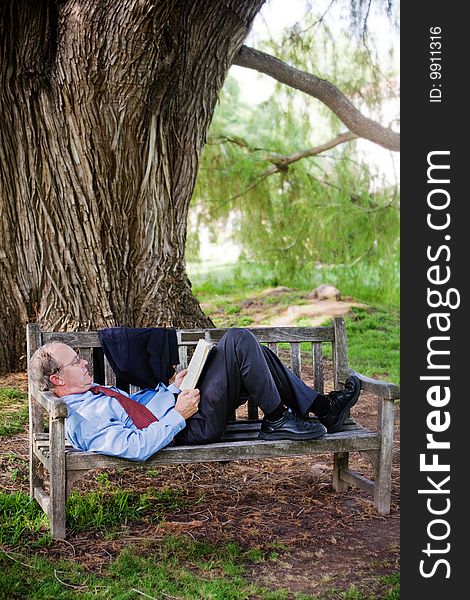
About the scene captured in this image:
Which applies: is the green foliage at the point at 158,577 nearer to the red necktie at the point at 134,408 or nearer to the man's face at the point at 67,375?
the red necktie at the point at 134,408

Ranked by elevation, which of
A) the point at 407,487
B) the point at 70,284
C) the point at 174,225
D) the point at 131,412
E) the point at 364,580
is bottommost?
the point at 364,580

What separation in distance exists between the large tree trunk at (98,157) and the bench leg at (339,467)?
2.12 meters

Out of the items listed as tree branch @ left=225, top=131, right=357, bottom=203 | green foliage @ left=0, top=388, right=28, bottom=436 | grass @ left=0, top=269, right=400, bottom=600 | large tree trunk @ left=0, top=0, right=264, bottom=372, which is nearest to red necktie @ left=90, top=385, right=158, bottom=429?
grass @ left=0, top=269, right=400, bottom=600

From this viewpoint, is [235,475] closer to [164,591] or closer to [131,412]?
[131,412]

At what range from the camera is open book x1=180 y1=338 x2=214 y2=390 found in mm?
3602

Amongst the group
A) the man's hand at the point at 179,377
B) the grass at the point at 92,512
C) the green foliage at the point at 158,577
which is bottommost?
the green foliage at the point at 158,577

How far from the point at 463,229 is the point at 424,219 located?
0.53ft

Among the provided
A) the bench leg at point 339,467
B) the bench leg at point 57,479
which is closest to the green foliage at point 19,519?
the bench leg at point 57,479

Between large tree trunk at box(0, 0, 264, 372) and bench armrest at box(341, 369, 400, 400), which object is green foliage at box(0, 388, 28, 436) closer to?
large tree trunk at box(0, 0, 264, 372)

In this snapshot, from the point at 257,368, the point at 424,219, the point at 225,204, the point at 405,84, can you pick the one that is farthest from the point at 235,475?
the point at 225,204

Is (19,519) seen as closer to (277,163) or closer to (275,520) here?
(275,520)

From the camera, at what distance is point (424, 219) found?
3.42 meters

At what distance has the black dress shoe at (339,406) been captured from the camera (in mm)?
3789

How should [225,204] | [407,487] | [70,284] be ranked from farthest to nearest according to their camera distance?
[225,204]
[70,284]
[407,487]
